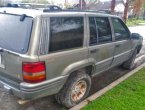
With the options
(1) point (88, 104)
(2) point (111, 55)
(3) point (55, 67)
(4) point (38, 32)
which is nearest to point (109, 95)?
(1) point (88, 104)

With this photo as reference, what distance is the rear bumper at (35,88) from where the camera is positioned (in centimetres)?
313

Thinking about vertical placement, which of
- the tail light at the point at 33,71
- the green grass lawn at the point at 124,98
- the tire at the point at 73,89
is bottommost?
the green grass lawn at the point at 124,98

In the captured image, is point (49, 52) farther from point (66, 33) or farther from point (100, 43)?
point (100, 43)

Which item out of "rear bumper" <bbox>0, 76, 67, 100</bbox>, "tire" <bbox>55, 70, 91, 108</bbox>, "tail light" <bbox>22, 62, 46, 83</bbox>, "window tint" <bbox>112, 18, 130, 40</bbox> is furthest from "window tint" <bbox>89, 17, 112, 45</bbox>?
"tail light" <bbox>22, 62, 46, 83</bbox>

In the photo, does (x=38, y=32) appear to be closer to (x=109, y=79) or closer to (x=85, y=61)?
(x=85, y=61)

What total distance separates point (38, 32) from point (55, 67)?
24.4 inches

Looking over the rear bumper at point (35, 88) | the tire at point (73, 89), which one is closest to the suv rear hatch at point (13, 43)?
the rear bumper at point (35, 88)

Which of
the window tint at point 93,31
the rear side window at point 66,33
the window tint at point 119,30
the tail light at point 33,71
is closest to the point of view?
the tail light at point 33,71

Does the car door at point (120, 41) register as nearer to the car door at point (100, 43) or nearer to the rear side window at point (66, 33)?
the car door at point (100, 43)

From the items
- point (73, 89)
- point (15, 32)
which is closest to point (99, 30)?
point (73, 89)

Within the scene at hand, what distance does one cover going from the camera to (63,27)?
340cm

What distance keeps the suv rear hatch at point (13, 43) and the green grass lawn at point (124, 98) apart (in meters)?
1.53

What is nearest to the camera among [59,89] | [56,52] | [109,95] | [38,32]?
[38,32]

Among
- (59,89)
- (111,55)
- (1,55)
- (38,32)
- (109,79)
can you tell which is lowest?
(109,79)
